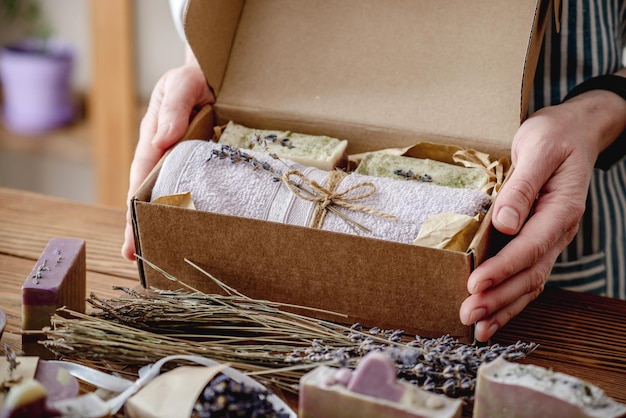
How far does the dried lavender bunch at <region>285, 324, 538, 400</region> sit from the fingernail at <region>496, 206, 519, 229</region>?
16 centimetres

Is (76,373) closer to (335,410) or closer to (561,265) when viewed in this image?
(335,410)

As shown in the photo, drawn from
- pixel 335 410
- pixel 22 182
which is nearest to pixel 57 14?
pixel 22 182

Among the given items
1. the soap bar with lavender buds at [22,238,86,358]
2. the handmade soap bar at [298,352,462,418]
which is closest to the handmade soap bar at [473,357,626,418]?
the handmade soap bar at [298,352,462,418]

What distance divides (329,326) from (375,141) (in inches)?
17.8

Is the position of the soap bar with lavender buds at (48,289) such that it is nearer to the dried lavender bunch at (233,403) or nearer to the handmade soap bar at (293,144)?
the dried lavender bunch at (233,403)

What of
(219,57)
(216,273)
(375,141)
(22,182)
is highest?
(219,57)

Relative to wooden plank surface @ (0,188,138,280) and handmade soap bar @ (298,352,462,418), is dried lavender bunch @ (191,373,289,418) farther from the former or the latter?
wooden plank surface @ (0,188,138,280)

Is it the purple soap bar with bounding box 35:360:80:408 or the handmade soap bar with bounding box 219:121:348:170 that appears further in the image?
the handmade soap bar with bounding box 219:121:348:170

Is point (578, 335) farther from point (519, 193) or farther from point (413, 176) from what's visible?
point (413, 176)

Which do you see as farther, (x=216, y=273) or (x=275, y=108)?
(x=275, y=108)

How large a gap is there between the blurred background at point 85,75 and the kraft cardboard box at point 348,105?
4.49ft

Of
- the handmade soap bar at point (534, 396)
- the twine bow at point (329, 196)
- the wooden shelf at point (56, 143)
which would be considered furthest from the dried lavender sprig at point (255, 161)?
the wooden shelf at point (56, 143)

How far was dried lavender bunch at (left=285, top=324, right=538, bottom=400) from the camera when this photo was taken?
82 centimetres

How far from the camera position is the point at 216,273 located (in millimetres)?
1057
